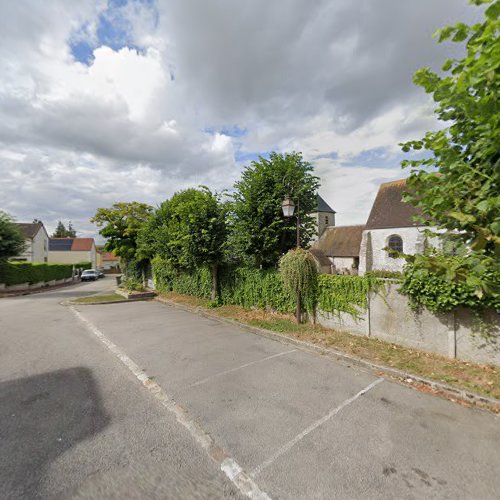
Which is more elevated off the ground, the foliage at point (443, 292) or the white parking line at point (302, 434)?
the foliage at point (443, 292)

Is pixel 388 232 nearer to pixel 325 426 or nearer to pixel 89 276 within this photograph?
pixel 325 426

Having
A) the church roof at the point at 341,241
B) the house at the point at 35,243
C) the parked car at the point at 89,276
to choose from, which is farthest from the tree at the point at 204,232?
the house at the point at 35,243

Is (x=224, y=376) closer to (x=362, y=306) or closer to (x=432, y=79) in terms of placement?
(x=362, y=306)

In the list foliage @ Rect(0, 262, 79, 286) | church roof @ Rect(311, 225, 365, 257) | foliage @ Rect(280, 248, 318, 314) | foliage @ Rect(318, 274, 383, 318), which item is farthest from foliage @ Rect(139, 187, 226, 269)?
church roof @ Rect(311, 225, 365, 257)

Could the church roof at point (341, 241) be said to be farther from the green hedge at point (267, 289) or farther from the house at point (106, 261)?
the house at point (106, 261)

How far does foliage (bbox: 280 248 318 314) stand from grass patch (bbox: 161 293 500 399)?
922 millimetres

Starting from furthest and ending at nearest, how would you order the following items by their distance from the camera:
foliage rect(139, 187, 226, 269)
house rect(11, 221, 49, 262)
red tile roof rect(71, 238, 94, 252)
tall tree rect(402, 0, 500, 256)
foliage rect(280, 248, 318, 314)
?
red tile roof rect(71, 238, 94, 252) → house rect(11, 221, 49, 262) → foliage rect(139, 187, 226, 269) → foliage rect(280, 248, 318, 314) → tall tree rect(402, 0, 500, 256)

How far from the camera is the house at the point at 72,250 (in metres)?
48.9

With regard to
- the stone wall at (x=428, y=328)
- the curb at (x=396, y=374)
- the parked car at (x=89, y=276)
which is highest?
the stone wall at (x=428, y=328)

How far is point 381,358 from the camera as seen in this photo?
5.35 metres

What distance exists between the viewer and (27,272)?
21641 mm

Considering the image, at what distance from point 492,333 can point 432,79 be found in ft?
15.7

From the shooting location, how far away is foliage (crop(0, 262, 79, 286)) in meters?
19.8

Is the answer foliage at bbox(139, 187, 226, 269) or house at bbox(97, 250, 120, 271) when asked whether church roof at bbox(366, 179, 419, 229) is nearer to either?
foliage at bbox(139, 187, 226, 269)
